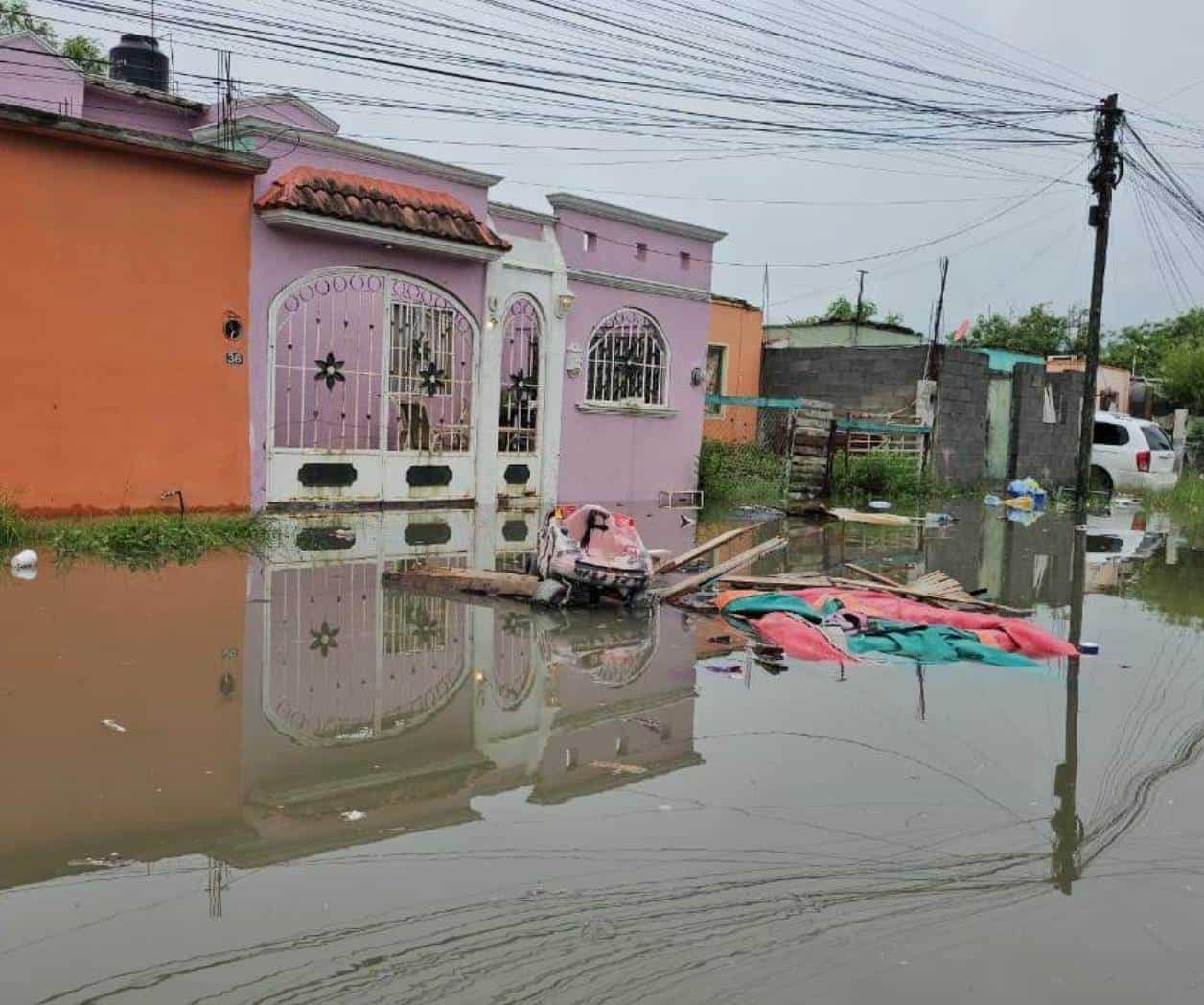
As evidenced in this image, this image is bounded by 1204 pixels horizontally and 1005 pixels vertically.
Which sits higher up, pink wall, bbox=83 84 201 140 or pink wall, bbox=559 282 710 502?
pink wall, bbox=83 84 201 140

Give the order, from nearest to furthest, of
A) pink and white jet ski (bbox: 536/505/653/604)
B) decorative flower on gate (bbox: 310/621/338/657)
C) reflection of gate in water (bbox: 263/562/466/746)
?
reflection of gate in water (bbox: 263/562/466/746) < decorative flower on gate (bbox: 310/621/338/657) < pink and white jet ski (bbox: 536/505/653/604)

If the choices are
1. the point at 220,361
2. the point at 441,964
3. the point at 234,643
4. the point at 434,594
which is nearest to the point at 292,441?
the point at 220,361

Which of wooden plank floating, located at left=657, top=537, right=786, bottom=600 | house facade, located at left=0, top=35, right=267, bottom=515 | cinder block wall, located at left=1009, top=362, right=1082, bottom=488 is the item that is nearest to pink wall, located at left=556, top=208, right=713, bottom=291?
house facade, located at left=0, top=35, right=267, bottom=515

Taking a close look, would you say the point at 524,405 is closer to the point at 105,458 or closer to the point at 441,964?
the point at 105,458

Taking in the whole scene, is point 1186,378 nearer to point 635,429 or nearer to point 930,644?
point 635,429

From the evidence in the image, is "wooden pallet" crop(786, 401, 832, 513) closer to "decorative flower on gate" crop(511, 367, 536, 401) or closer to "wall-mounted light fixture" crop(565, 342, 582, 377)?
"wall-mounted light fixture" crop(565, 342, 582, 377)

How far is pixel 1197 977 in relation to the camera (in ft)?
10.5

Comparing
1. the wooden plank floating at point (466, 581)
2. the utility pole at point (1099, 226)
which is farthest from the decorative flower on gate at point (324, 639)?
the utility pole at point (1099, 226)

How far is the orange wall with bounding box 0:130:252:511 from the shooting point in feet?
34.1

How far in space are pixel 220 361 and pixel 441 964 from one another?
994 centimetres

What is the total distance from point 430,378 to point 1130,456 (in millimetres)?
15594

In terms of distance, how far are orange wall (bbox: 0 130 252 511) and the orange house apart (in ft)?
0.04

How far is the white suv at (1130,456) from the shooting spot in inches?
890

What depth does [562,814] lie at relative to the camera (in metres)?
4.25
